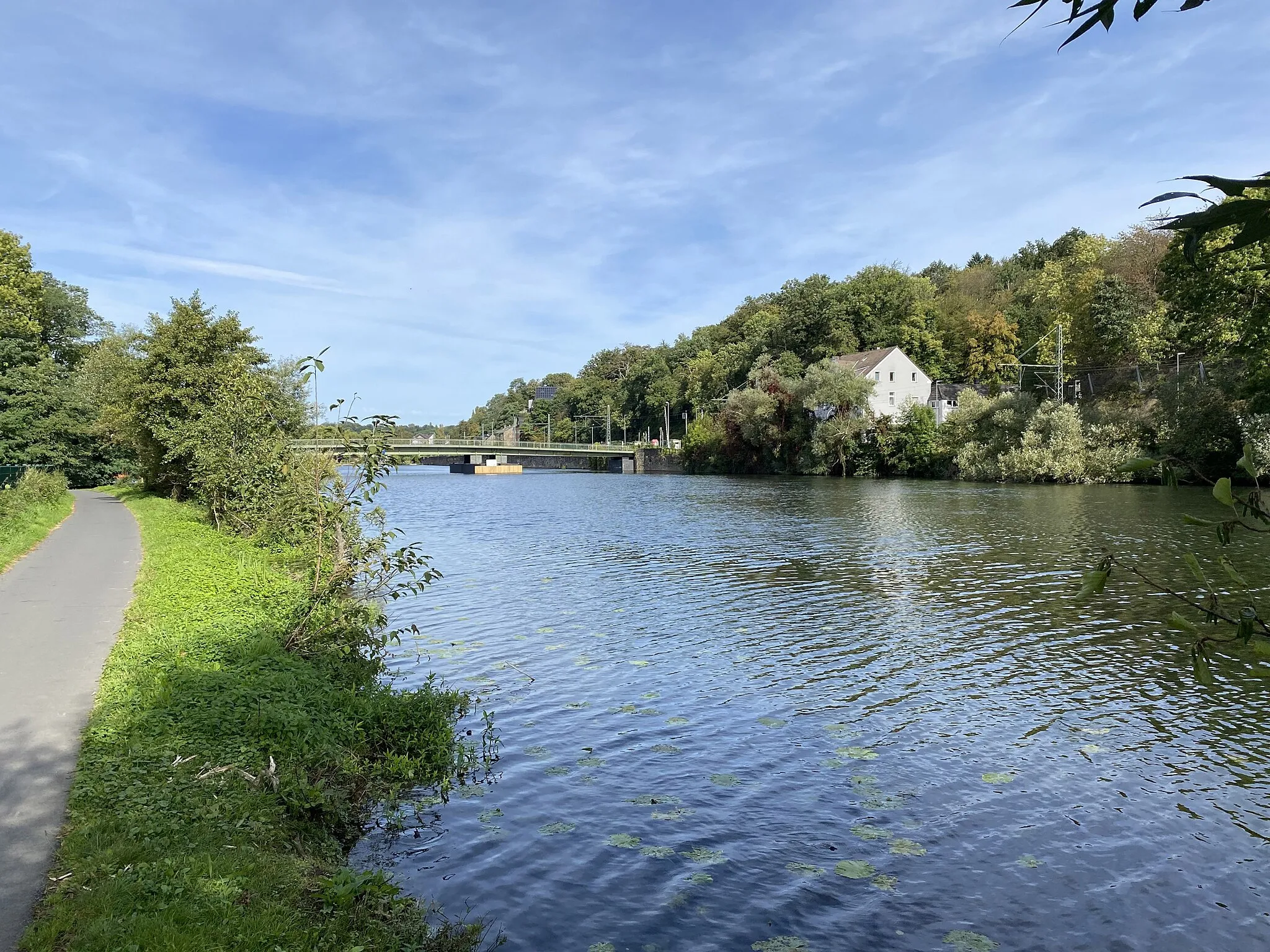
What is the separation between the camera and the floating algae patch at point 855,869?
7.55 metres

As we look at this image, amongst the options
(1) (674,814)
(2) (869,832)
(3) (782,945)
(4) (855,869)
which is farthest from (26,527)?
(3) (782,945)

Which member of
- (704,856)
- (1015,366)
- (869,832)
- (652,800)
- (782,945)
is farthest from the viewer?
(1015,366)

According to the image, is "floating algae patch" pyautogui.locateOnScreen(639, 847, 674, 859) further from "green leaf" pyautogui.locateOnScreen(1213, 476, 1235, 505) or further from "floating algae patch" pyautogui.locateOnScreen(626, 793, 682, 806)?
"green leaf" pyautogui.locateOnScreen(1213, 476, 1235, 505)

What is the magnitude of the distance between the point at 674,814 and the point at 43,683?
23.1 feet

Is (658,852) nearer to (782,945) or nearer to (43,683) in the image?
(782,945)

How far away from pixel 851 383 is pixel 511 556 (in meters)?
51.7

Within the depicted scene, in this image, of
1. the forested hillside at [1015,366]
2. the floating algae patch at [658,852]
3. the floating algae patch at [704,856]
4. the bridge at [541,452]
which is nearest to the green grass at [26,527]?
the floating algae patch at [658,852]

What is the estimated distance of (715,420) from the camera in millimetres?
95688

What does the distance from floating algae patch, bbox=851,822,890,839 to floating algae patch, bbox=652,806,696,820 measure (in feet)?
5.19

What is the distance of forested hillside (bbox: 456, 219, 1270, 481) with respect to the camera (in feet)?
147

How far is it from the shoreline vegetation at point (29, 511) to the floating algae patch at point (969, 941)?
726 inches

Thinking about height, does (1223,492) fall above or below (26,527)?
above

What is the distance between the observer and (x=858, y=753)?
10414 mm

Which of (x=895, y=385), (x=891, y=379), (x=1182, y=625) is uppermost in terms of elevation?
(x=891, y=379)
